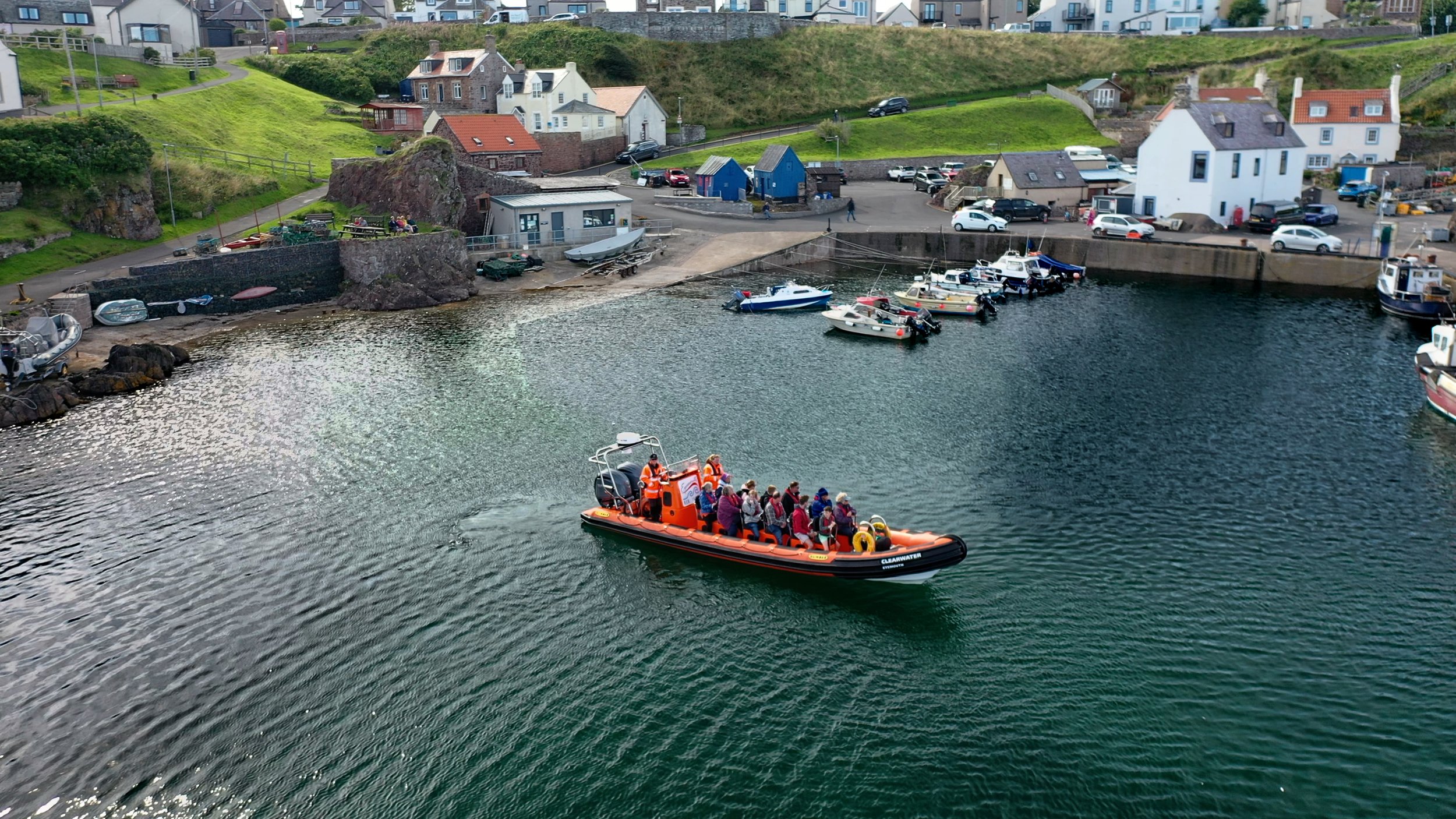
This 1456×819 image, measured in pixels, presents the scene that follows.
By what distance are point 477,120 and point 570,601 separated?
2836 inches

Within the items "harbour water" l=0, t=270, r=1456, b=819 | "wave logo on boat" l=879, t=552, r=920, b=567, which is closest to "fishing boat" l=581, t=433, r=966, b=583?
"wave logo on boat" l=879, t=552, r=920, b=567

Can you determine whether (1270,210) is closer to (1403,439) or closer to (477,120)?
(1403,439)

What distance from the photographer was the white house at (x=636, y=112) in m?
111

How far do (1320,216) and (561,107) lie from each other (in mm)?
66347

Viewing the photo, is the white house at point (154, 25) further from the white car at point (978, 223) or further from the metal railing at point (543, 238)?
the white car at point (978, 223)

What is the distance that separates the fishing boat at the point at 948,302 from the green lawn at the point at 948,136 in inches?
1615

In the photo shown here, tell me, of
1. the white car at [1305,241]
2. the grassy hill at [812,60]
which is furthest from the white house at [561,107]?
the white car at [1305,241]

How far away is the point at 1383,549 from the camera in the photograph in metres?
35.4

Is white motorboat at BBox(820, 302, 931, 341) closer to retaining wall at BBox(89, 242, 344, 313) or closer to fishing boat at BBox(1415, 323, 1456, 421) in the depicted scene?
fishing boat at BBox(1415, 323, 1456, 421)

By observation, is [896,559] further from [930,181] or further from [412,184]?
[930,181]

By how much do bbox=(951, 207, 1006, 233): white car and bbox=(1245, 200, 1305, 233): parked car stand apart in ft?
56.7

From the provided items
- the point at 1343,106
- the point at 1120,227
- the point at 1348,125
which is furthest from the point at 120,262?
the point at 1343,106

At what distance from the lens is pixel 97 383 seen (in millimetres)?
53594

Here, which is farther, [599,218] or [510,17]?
[510,17]
